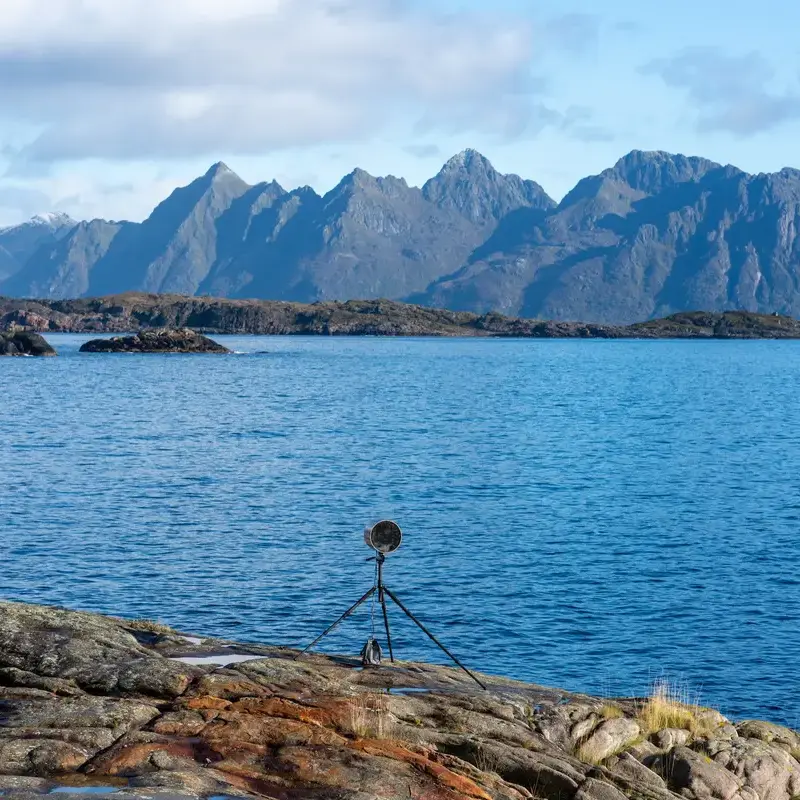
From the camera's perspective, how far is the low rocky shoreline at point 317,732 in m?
14.4

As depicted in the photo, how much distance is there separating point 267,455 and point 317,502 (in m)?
20.5

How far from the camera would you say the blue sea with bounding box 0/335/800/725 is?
32750 mm

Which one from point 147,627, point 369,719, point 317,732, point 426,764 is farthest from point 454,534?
point 426,764

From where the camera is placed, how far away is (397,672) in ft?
72.2

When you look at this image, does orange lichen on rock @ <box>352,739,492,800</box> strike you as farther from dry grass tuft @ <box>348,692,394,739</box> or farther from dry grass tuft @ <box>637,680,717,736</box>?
dry grass tuft @ <box>637,680,717,736</box>

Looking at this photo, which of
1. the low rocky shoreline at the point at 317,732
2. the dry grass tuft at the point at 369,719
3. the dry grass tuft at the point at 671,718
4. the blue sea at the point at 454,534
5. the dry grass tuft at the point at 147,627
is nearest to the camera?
the low rocky shoreline at the point at 317,732

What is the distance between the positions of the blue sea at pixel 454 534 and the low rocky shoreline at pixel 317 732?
342 inches

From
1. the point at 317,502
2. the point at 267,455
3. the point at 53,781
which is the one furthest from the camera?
the point at 267,455

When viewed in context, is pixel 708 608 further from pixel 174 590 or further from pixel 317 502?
pixel 317 502

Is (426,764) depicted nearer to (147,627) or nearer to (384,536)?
(384,536)

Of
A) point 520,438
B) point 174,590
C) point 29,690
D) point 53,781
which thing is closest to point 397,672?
point 29,690

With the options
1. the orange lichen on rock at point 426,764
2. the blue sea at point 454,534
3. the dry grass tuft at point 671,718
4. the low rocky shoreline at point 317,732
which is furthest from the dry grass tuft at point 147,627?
the dry grass tuft at point 671,718

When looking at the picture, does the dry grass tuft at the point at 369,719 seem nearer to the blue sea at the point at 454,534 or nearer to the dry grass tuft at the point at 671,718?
the dry grass tuft at the point at 671,718

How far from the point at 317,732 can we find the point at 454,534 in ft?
Answer: 108
